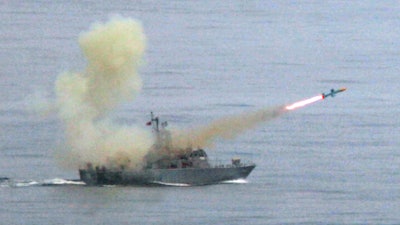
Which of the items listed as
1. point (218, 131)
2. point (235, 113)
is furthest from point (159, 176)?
point (235, 113)

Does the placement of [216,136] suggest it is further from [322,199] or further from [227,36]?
[227,36]

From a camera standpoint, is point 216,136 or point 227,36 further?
point 227,36

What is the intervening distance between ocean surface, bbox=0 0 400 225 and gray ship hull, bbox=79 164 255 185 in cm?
72

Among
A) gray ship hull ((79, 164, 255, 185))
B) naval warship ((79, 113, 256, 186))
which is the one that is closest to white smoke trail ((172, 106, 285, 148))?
naval warship ((79, 113, 256, 186))

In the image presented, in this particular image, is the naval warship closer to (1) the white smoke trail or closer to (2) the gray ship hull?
(2) the gray ship hull

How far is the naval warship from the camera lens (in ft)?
285

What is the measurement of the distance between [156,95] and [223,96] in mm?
4340

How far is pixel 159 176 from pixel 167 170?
47cm

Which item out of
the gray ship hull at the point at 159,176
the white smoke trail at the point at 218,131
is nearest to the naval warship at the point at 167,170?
the gray ship hull at the point at 159,176

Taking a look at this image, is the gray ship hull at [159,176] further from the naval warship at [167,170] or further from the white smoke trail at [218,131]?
the white smoke trail at [218,131]

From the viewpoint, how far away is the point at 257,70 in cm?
14400

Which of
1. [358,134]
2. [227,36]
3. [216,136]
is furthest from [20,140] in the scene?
[227,36]

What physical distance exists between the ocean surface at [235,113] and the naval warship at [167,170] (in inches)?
30.8

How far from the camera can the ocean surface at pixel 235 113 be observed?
79.4 meters
